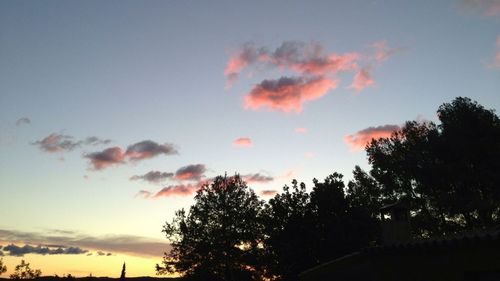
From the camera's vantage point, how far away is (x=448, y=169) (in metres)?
34.3

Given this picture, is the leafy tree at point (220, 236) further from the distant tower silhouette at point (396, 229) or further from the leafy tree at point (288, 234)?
the distant tower silhouette at point (396, 229)

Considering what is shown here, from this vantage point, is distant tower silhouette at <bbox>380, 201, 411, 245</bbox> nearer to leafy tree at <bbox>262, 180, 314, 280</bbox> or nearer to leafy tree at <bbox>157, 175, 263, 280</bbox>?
leafy tree at <bbox>262, 180, 314, 280</bbox>

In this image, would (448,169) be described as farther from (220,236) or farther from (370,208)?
(220,236)

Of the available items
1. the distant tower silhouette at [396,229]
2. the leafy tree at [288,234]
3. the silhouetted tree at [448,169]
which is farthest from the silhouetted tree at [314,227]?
the distant tower silhouette at [396,229]

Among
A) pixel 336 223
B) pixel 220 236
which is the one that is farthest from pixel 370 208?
pixel 220 236

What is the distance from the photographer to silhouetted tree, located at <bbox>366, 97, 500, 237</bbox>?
33.4 meters

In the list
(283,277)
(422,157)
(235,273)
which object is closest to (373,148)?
(422,157)

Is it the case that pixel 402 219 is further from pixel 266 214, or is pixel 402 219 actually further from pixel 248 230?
pixel 248 230

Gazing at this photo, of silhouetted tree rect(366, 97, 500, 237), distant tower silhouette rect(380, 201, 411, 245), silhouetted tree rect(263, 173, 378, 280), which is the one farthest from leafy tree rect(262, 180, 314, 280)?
distant tower silhouette rect(380, 201, 411, 245)

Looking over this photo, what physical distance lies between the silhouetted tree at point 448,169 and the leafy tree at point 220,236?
16.8 metres

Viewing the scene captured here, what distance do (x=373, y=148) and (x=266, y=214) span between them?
13.9m

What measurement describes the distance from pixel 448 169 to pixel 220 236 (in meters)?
26.4

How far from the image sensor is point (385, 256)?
49.3 ft

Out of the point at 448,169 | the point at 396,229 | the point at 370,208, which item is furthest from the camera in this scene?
the point at 370,208
